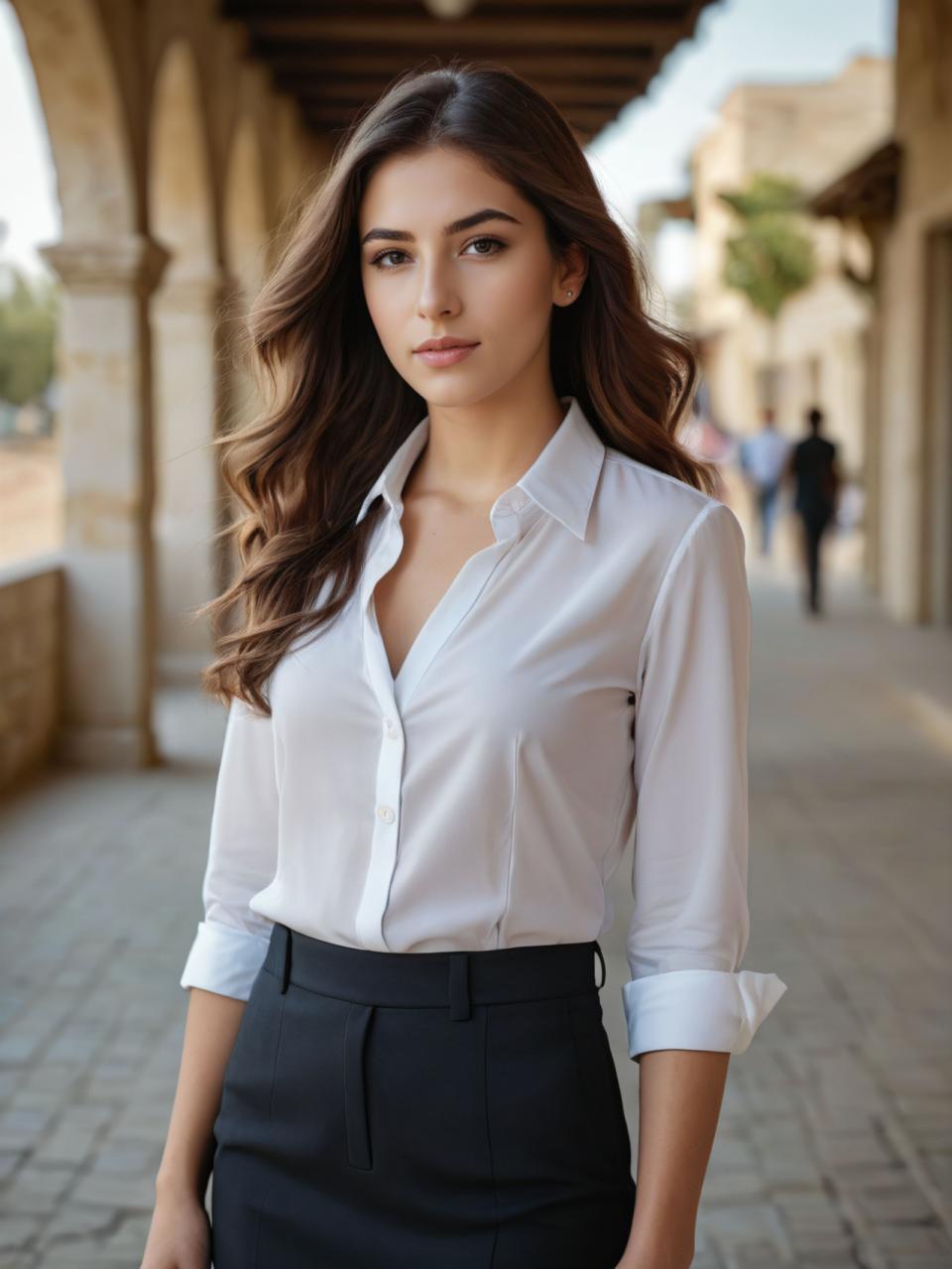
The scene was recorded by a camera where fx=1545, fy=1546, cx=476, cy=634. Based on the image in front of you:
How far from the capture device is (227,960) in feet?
5.71

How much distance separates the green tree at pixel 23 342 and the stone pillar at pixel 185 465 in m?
24.1

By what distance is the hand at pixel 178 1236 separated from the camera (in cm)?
164

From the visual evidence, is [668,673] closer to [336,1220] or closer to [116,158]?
[336,1220]

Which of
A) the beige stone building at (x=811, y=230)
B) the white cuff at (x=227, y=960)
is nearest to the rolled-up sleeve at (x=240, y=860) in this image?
the white cuff at (x=227, y=960)

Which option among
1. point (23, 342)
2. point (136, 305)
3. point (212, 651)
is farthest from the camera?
point (23, 342)

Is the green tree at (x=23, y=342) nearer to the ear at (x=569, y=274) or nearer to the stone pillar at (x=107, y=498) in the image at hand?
the stone pillar at (x=107, y=498)

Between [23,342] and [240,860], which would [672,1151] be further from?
[23,342]

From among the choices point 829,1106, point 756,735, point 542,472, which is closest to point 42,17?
point 756,735

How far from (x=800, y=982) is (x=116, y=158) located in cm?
520

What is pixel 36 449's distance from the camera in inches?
1232

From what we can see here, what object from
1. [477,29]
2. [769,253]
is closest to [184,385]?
[477,29]

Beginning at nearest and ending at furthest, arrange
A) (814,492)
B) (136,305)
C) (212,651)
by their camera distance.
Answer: (212,651) < (136,305) < (814,492)

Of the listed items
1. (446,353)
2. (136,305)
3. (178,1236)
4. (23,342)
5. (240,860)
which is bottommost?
(178,1236)

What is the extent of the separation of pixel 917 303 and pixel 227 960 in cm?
1166
